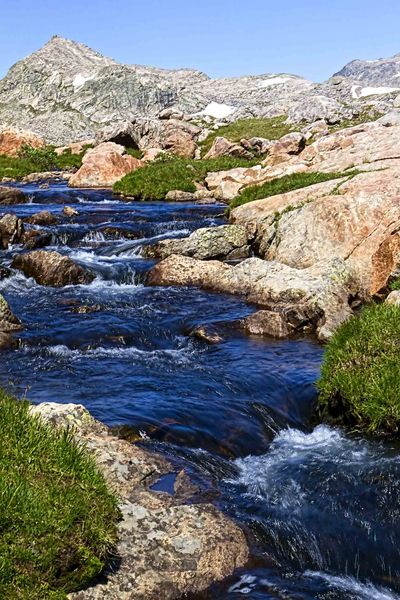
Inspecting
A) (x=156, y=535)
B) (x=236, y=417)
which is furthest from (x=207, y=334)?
(x=156, y=535)

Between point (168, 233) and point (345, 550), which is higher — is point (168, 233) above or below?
above

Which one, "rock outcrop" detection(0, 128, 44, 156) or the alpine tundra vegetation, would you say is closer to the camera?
the alpine tundra vegetation

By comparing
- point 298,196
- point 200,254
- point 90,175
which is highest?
point 90,175

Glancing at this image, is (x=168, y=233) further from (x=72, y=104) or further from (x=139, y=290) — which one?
(x=72, y=104)

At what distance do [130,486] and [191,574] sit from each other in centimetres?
170

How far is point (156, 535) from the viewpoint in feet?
26.2

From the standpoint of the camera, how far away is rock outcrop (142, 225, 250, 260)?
26.7m

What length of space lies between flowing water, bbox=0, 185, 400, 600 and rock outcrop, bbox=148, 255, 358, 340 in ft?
2.76

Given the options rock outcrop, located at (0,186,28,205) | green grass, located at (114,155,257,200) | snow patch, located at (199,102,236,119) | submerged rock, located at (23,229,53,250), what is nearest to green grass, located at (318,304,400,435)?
submerged rock, located at (23,229,53,250)

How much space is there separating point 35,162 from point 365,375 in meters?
60.6

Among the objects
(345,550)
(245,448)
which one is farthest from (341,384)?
(345,550)

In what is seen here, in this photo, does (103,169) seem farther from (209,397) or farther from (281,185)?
(209,397)

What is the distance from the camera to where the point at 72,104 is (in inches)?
7781

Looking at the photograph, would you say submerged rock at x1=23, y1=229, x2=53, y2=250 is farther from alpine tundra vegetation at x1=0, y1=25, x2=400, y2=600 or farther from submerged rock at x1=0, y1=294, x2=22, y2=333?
submerged rock at x1=0, y1=294, x2=22, y2=333
